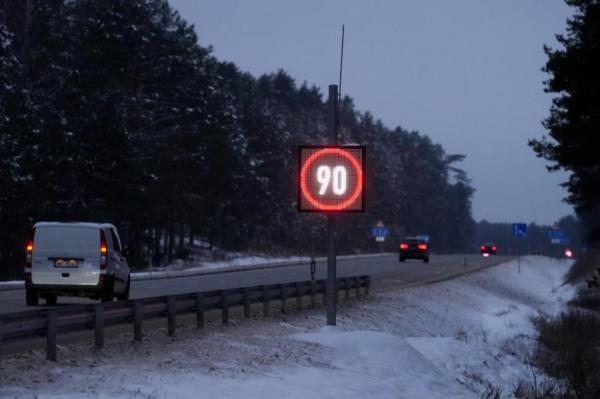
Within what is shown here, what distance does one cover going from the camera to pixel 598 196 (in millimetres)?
46594

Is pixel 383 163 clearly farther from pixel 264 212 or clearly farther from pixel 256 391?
pixel 256 391

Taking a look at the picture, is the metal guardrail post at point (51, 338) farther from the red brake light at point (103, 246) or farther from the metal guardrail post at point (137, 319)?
the red brake light at point (103, 246)

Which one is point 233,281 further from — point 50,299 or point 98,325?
point 98,325

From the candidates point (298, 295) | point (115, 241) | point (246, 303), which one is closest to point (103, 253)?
point (115, 241)

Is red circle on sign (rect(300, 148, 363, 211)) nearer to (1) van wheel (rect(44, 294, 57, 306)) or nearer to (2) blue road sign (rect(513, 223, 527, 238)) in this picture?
(1) van wheel (rect(44, 294, 57, 306))

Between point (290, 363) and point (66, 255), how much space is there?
9.01m

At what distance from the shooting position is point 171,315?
Answer: 19.8m

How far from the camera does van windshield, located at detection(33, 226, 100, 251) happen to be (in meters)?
24.9

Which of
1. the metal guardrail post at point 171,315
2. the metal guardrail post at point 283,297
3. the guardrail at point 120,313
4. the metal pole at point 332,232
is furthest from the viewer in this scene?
the metal guardrail post at point 283,297

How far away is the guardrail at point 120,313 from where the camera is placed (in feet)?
49.0

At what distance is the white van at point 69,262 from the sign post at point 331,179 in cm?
548

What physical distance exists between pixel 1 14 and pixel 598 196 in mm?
35479

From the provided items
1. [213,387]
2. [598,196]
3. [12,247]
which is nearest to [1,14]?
[12,247]

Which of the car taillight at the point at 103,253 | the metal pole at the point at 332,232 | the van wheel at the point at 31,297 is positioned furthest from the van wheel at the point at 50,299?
the metal pole at the point at 332,232
